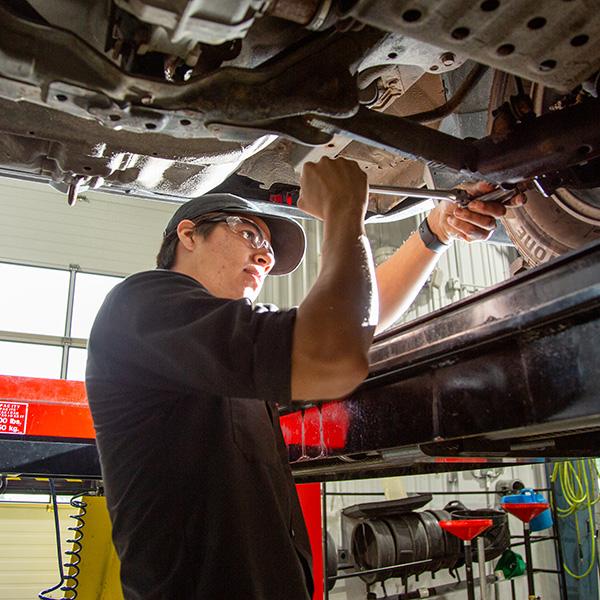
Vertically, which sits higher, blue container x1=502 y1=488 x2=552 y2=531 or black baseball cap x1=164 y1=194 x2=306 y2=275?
black baseball cap x1=164 y1=194 x2=306 y2=275

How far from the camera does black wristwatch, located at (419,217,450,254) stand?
6.09 feet

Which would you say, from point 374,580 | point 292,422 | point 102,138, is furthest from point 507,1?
point 374,580

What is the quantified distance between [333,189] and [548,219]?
2.18ft

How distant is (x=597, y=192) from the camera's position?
4.90 ft

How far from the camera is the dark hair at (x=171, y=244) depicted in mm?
1513

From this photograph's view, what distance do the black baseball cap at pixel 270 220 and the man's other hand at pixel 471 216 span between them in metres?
0.39

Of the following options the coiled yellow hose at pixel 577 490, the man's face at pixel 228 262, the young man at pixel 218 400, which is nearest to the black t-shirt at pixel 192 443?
the young man at pixel 218 400

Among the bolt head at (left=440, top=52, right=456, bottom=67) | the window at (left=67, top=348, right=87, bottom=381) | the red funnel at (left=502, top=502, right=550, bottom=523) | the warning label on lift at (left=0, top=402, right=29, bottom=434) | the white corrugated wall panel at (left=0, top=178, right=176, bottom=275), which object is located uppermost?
the white corrugated wall panel at (left=0, top=178, right=176, bottom=275)

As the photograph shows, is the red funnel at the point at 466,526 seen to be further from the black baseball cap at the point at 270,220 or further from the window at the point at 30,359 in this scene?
the window at the point at 30,359

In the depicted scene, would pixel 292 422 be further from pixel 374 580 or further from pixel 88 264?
pixel 88 264

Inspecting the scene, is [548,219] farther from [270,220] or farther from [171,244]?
[171,244]

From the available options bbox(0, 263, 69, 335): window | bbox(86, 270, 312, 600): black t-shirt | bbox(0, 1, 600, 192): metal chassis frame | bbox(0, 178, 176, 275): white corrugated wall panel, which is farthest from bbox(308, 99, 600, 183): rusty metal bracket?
bbox(0, 178, 176, 275): white corrugated wall panel

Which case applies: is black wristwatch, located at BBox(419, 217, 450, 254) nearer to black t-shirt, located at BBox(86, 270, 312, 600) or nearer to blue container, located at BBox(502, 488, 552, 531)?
black t-shirt, located at BBox(86, 270, 312, 600)

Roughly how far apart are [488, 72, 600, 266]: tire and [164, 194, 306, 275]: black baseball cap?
1.94ft
